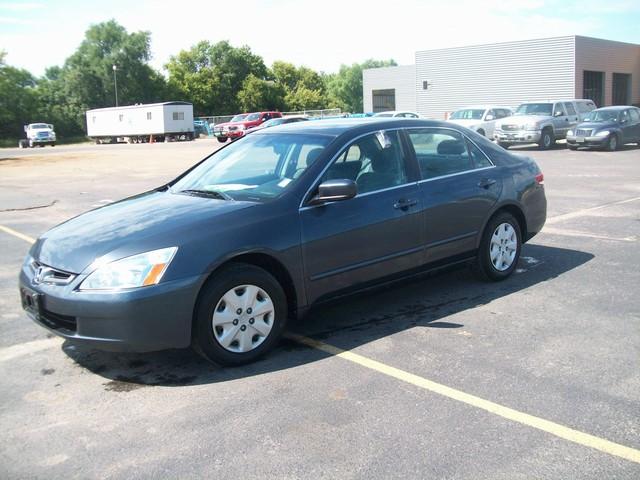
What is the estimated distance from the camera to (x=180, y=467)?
317cm

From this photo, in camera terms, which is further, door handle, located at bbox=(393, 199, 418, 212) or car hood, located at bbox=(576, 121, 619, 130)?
car hood, located at bbox=(576, 121, 619, 130)

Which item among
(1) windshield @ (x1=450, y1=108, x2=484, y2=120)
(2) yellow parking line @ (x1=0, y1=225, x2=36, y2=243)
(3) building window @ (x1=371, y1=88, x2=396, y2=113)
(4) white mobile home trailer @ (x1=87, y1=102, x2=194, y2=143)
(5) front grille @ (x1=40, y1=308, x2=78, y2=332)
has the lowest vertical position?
(2) yellow parking line @ (x1=0, y1=225, x2=36, y2=243)

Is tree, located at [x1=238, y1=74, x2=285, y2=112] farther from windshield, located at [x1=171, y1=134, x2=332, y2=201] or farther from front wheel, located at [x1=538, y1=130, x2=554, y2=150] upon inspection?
windshield, located at [x1=171, y1=134, x2=332, y2=201]

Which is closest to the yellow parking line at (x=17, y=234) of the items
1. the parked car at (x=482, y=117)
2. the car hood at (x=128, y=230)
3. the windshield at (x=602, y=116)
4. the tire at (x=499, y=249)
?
the car hood at (x=128, y=230)

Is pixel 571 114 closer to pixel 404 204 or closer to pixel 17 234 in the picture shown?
pixel 17 234

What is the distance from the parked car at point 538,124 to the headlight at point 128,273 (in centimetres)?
2363

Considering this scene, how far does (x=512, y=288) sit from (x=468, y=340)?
157 cm

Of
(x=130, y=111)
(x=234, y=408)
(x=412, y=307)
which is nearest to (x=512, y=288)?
(x=412, y=307)

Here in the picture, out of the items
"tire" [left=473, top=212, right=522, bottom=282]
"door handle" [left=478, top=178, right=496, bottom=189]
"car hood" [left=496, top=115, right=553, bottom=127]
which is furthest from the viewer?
"car hood" [left=496, top=115, right=553, bottom=127]

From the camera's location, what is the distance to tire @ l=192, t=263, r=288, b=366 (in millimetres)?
4223

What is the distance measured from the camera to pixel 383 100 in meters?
57.7

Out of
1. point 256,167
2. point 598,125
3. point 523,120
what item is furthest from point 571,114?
point 256,167

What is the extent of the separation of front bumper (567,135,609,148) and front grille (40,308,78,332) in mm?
23406

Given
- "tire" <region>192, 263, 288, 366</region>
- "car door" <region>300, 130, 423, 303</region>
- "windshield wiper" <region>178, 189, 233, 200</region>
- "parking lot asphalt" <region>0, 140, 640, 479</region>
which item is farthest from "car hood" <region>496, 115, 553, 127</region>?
"tire" <region>192, 263, 288, 366</region>
